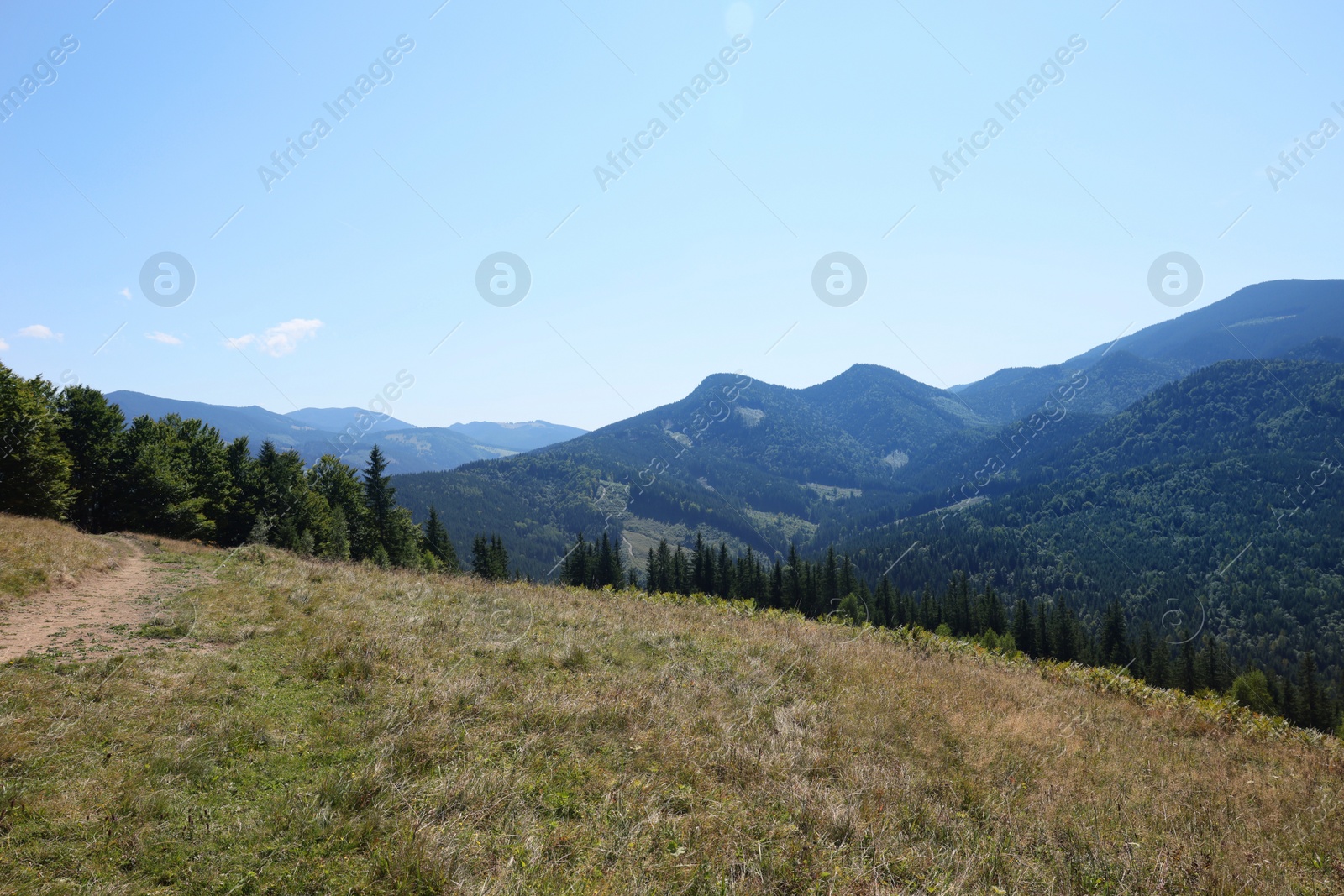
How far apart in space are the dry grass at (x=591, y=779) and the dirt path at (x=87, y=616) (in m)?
0.94

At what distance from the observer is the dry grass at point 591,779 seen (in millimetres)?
4801

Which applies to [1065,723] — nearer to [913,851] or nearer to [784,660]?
[784,660]

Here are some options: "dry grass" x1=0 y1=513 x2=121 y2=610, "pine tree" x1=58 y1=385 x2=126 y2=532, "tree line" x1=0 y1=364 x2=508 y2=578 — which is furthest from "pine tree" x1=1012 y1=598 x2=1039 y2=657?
"pine tree" x1=58 y1=385 x2=126 y2=532

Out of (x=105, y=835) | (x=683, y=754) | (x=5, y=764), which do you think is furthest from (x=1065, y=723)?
(x=5, y=764)

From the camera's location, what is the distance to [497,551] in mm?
88125

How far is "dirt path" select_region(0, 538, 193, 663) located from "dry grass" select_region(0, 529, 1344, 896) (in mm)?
936

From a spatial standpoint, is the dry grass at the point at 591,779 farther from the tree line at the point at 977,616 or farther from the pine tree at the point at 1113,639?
the pine tree at the point at 1113,639

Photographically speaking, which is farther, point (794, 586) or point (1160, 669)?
point (794, 586)

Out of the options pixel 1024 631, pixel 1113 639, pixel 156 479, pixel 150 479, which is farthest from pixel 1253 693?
pixel 150 479

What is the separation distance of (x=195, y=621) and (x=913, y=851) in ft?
40.6

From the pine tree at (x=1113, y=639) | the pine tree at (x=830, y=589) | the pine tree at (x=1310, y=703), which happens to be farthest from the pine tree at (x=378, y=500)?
the pine tree at (x=1310, y=703)

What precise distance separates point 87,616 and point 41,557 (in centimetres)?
540

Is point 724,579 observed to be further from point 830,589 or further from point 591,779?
point 591,779

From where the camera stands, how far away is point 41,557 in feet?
46.1
